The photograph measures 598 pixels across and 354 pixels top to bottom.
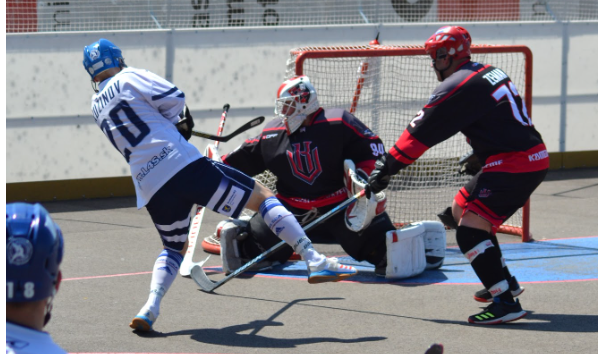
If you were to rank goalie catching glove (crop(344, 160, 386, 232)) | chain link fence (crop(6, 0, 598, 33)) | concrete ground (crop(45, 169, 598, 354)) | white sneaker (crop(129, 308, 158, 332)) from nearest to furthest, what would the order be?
concrete ground (crop(45, 169, 598, 354)), white sneaker (crop(129, 308, 158, 332)), goalie catching glove (crop(344, 160, 386, 232)), chain link fence (crop(6, 0, 598, 33))

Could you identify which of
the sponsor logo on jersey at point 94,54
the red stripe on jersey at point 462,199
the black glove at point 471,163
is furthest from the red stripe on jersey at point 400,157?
the sponsor logo on jersey at point 94,54

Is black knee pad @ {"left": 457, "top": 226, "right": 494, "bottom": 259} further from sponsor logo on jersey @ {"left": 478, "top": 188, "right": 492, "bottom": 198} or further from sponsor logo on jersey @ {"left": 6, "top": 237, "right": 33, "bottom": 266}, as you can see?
sponsor logo on jersey @ {"left": 6, "top": 237, "right": 33, "bottom": 266}

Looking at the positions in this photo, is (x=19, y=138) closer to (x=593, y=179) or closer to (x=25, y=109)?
(x=25, y=109)

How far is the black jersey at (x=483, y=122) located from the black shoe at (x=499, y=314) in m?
0.71

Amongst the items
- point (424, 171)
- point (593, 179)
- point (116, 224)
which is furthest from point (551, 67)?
point (116, 224)

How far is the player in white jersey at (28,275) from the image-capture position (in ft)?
5.17

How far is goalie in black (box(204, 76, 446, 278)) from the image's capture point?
17.5ft

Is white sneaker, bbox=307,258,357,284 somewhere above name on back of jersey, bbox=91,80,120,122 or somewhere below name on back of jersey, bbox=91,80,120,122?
below

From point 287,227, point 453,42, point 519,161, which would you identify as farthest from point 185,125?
point 519,161

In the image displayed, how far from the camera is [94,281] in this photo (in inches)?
213

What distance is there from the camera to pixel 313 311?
4680 mm

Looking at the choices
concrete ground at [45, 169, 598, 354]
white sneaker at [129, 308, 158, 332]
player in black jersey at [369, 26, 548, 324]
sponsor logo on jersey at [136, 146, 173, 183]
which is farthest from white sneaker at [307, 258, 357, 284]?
sponsor logo on jersey at [136, 146, 173, 183]

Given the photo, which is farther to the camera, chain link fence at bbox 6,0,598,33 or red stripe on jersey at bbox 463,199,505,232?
chain link fence at bbox 6,0,598,33

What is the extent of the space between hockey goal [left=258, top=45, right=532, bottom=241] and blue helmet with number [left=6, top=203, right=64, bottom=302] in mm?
4941
